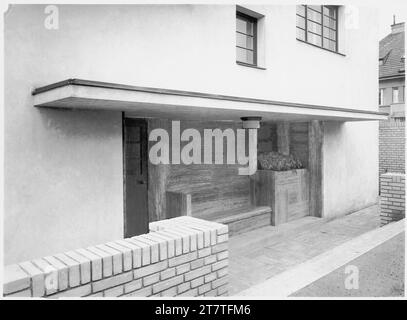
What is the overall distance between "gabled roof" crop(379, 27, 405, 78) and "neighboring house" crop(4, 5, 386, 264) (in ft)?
49.4

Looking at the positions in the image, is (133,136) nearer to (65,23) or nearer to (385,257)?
(65,23)

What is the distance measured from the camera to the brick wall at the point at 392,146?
14.1m

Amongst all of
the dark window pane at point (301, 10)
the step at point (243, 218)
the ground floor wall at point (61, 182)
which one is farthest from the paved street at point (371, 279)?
the dark window pane at point (301, 10)

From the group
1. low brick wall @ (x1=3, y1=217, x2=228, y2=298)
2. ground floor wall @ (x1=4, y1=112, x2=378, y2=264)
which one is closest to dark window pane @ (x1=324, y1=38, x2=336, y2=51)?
ground floor wall @ (x1=4, y1=112, x2=378, y2=264)

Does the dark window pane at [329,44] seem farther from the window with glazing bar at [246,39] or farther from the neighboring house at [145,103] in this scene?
the window with glazing bar at [246,39]

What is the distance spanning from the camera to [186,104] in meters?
5.05

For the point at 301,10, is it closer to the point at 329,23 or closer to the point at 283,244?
the point at 329,23

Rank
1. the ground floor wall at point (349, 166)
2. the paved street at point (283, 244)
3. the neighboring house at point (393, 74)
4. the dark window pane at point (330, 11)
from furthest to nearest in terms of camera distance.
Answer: the neighboring house at point (393, 74)
the ground floor wall at point (349, 166)
the dark window pane at point (330, 11)
the paved street at point (283, 244)

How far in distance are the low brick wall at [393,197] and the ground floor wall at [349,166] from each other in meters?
1.91

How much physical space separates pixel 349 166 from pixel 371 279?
23.5 feet

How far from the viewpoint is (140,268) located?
3057 mm

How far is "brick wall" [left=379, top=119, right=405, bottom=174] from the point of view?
14.1m

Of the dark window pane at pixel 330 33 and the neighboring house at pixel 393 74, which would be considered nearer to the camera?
the dark window pane at pixel 330 33

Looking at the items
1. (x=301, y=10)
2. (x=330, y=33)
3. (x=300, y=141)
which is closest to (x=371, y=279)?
(x=300, y=141)
